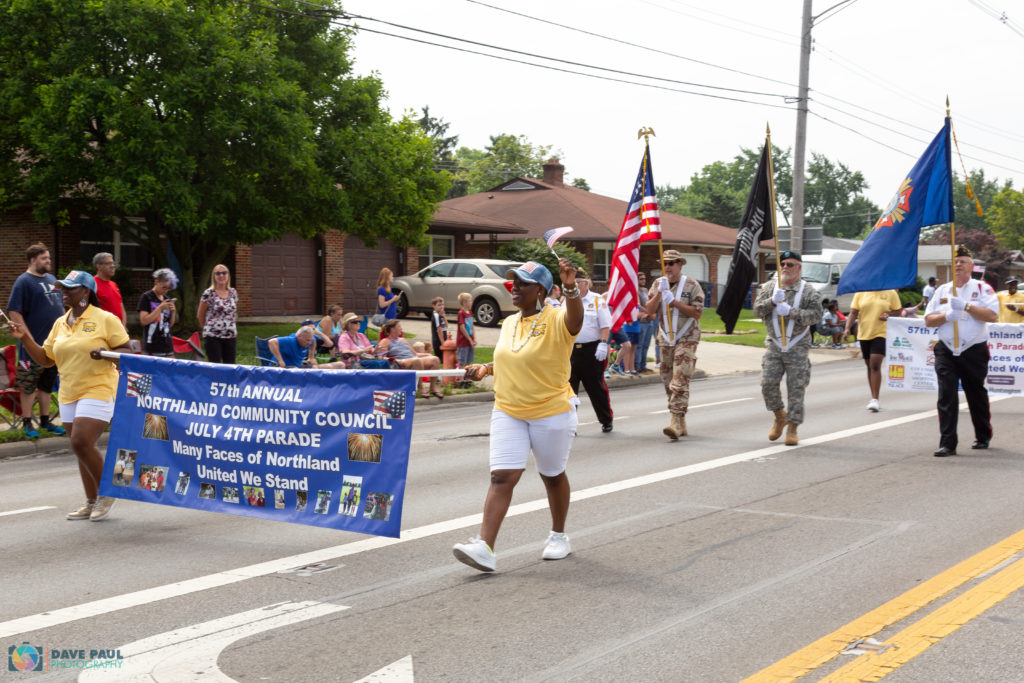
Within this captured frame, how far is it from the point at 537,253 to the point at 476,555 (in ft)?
95.9

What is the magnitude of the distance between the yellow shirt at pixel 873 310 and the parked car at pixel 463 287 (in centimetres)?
1492

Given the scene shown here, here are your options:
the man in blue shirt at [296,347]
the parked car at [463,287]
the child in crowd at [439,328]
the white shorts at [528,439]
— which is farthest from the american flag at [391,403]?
the parked car at [463,287]

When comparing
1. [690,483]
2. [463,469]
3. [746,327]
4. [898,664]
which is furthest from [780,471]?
[746,327]

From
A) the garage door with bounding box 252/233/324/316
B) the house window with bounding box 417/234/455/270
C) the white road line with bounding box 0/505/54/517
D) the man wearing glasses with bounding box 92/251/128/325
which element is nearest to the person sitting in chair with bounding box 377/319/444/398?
the man wearing glasses with bounding box 92/251/128/325

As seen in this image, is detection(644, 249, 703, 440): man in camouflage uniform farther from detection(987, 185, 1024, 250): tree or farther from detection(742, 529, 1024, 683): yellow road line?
detection(987, 185, 1024, 250): tree

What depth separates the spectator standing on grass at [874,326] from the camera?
14.6 m

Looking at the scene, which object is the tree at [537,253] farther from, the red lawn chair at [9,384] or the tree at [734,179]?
the tree at [734,179]

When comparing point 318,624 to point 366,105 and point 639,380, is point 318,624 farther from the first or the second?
point 366,105

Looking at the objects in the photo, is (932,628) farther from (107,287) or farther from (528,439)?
(107,287)

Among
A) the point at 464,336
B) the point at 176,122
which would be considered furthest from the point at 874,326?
the point at 176,122

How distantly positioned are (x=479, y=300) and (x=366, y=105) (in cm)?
716

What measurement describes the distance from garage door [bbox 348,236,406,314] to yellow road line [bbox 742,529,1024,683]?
92.1ft

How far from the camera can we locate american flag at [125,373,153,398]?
7.71 meters

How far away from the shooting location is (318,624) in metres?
5.28
